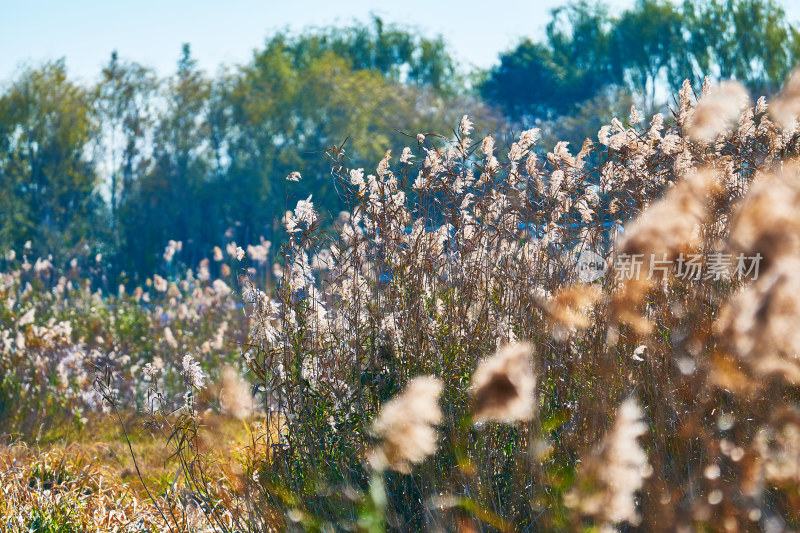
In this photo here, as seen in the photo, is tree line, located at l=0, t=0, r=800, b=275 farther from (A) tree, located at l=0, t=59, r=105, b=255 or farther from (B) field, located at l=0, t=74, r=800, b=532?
(B) field, located at l=0, t=74, r=800, b=532

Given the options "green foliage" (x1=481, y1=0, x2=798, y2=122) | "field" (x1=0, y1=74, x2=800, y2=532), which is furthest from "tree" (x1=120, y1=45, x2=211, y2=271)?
"field" (x1=0, y1=74, x2=800, y2=532)

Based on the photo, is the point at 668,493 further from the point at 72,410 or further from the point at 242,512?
the point at 72,410

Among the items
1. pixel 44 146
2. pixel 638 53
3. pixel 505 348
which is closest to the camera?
pixel 505 348

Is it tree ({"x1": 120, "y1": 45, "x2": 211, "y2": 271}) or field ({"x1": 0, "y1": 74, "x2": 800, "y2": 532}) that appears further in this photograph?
tree ({"x1": 120, "y1": 45, "x2": 211, "y2": 271})

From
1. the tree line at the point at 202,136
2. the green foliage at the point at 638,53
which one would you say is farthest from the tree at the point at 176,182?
the green foliage at the point at 638,53

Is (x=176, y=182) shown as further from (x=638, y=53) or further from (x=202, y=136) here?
(x=638, y=53)

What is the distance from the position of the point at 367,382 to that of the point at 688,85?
1999 millimetres

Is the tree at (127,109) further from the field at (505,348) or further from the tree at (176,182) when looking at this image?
the field at (505,348)

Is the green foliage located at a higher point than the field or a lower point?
higher

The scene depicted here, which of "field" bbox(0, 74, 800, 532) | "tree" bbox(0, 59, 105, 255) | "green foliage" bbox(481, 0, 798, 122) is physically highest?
"green foliage" bbox(481, 0, 798, 122)

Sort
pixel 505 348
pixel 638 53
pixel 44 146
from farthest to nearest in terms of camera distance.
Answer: pixel 638 53, pixel 44 146, pixel 505 348

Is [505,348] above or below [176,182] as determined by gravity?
below

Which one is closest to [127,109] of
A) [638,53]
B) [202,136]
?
[202,136]

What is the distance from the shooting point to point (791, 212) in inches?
53.0
